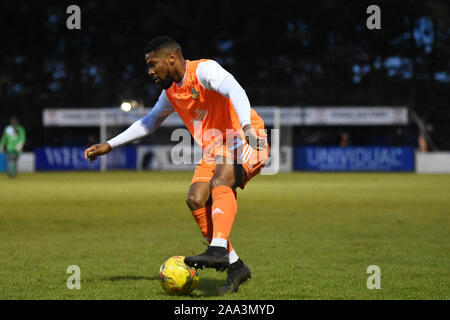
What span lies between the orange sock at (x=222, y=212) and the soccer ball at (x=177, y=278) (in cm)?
43

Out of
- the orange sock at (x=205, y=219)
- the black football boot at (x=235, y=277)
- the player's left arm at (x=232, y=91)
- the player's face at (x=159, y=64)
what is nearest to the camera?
the player's left arm at (x=232, y=91)

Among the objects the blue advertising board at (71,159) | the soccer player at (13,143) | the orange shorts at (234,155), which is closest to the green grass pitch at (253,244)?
the orange shorts at (234,155)

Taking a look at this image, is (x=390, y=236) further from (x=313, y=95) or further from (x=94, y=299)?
(x=313, y=95)

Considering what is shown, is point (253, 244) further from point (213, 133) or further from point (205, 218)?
point (213, 133)

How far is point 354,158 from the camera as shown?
34.5 metres

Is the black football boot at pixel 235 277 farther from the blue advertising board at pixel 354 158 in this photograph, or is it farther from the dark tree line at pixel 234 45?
the dark tree line at pixel 234 45

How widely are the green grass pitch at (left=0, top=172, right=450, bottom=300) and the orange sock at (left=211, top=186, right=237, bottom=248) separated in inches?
18.8

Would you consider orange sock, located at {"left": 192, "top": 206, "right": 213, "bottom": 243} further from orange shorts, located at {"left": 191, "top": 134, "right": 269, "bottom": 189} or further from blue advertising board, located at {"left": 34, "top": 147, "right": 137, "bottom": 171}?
blue advertising board, located at {"left": 34, "top": 147, "right": 137, "bottom": 171}

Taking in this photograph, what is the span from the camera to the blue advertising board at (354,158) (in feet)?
110

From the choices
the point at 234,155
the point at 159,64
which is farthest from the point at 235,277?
the point at 159,64

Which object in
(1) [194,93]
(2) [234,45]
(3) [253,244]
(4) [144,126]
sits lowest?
(3) [253,244]

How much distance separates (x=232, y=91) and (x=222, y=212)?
3.22 ft
